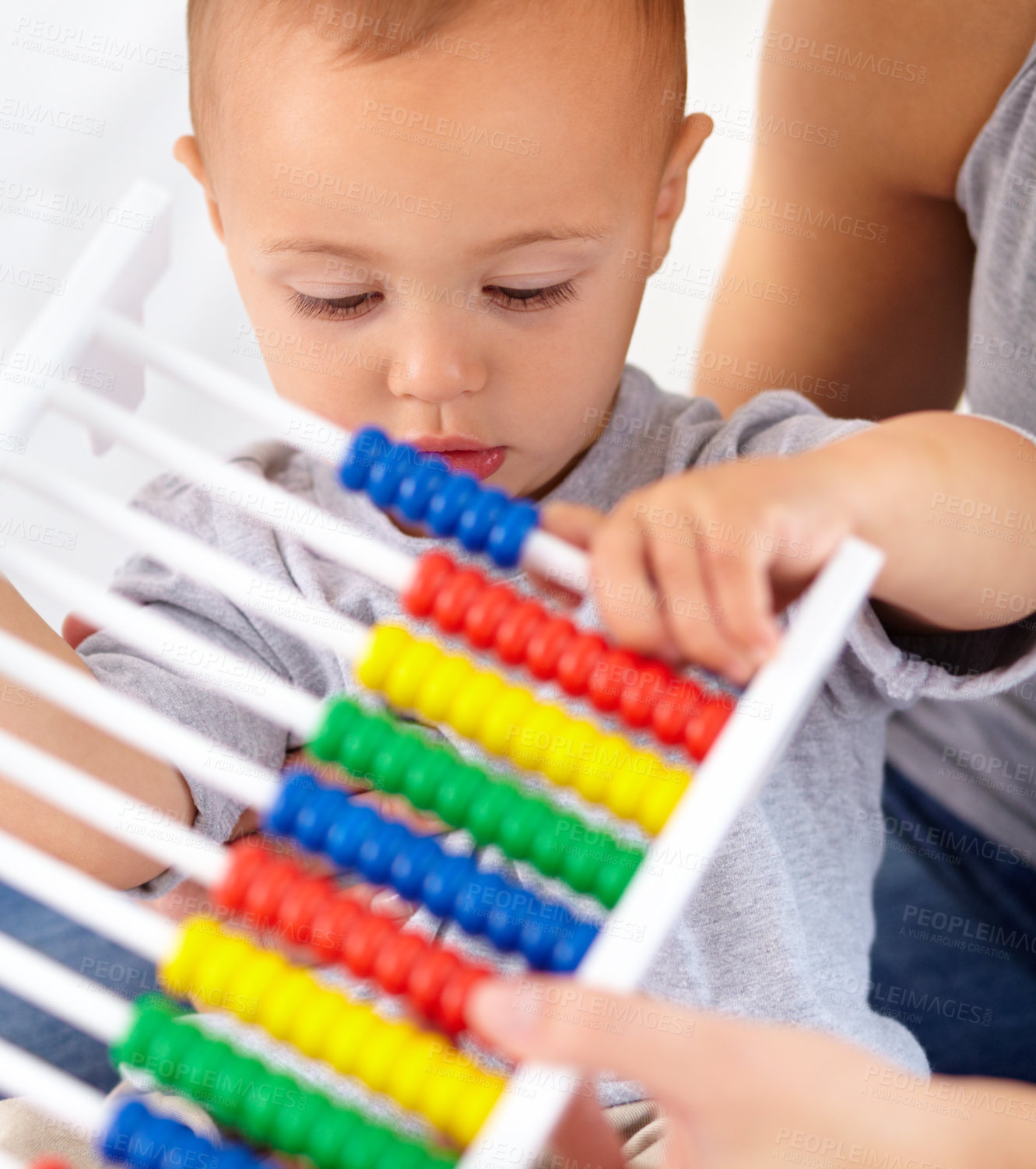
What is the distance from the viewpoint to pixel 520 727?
0.54 m

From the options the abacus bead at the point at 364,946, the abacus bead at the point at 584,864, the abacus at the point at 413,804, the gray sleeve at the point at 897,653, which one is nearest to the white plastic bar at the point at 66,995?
the abacus at the point at 413,804

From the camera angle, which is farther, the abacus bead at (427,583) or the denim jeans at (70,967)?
the denim jeans at (70,967)

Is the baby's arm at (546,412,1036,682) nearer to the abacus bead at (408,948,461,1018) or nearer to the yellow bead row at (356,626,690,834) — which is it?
the yellow bead row at (356,626,690,834)

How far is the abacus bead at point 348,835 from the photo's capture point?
1.73 ft

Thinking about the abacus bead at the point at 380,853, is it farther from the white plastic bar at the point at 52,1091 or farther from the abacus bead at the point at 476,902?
the white plastic bar at the point at 52,1091

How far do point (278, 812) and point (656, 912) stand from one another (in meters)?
0.19

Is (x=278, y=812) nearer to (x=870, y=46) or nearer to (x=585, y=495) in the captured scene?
(x=585, y=495)

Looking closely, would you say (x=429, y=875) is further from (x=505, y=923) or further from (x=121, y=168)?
(x=121, y=168)

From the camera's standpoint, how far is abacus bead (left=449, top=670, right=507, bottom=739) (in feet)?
1.80

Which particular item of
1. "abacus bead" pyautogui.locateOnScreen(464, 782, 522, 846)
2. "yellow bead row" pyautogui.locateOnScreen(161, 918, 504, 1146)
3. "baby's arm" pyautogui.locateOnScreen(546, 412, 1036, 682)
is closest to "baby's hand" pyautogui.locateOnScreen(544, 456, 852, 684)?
"baby's arm" pyautogui.locateOnScreen(546, 412, 1036, 682)

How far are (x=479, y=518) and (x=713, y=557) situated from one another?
0.12 metres

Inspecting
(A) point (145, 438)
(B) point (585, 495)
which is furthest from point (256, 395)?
(B) point (585, 495)

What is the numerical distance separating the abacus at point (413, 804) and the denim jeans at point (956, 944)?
1.68ft

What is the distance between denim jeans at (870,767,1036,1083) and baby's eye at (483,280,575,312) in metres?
0.57
